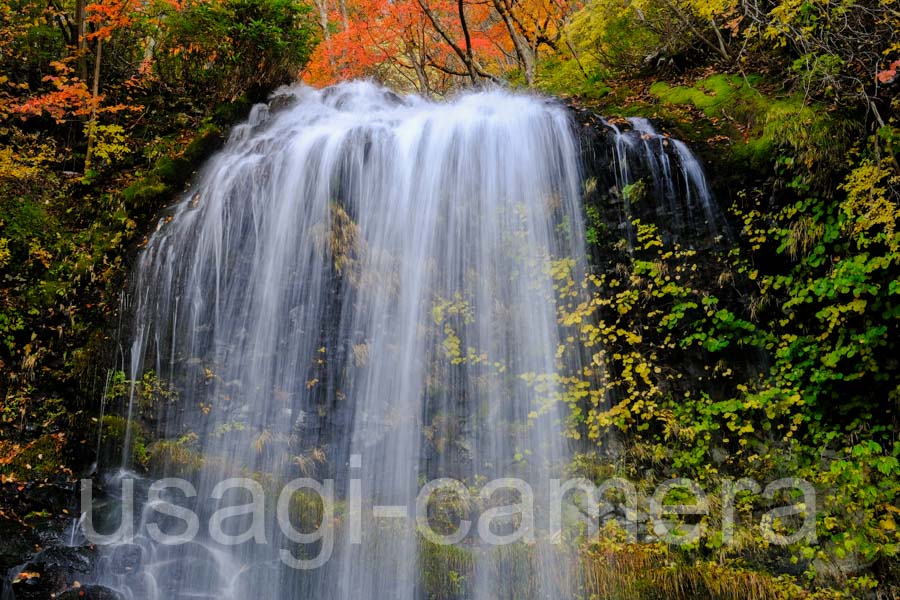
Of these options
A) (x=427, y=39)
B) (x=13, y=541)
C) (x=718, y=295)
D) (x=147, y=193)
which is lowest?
(x=13, y=541)

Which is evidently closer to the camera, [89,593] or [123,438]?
[89,593]

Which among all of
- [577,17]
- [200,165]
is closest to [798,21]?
[577,17]

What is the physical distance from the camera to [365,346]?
5723 mm

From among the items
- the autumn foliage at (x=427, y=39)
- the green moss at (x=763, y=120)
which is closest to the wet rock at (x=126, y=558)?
the green moss at (x=763, y=120)

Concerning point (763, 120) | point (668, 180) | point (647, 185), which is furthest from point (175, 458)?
point (763, 120)

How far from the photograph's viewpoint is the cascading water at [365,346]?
5266mm

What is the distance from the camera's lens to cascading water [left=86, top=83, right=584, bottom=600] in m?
5.27

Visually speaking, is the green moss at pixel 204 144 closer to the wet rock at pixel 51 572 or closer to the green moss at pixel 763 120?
the wet rock at pixel 51 572

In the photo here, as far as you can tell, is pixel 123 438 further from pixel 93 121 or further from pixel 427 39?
pixel 427 39

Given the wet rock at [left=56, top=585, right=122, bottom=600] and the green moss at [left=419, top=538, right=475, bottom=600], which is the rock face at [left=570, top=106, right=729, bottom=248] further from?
the wet rock at [left=56, top=585, right=122, bottom=600]

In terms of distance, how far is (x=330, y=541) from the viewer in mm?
5344

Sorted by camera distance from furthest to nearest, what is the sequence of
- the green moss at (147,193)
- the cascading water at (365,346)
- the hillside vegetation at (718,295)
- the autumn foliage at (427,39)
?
the autumn foliage at (427,39)
the green moss at (147,193)
the cascading water at (365,346)
the hillside vegetation at (718,295)

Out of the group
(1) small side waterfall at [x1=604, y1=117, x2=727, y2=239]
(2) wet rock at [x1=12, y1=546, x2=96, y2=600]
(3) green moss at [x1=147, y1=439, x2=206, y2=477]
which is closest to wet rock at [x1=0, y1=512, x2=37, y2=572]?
(2) wet rock at [x1=12, y1=546, x2=96, y2=600]

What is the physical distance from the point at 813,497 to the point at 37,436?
8066mm
